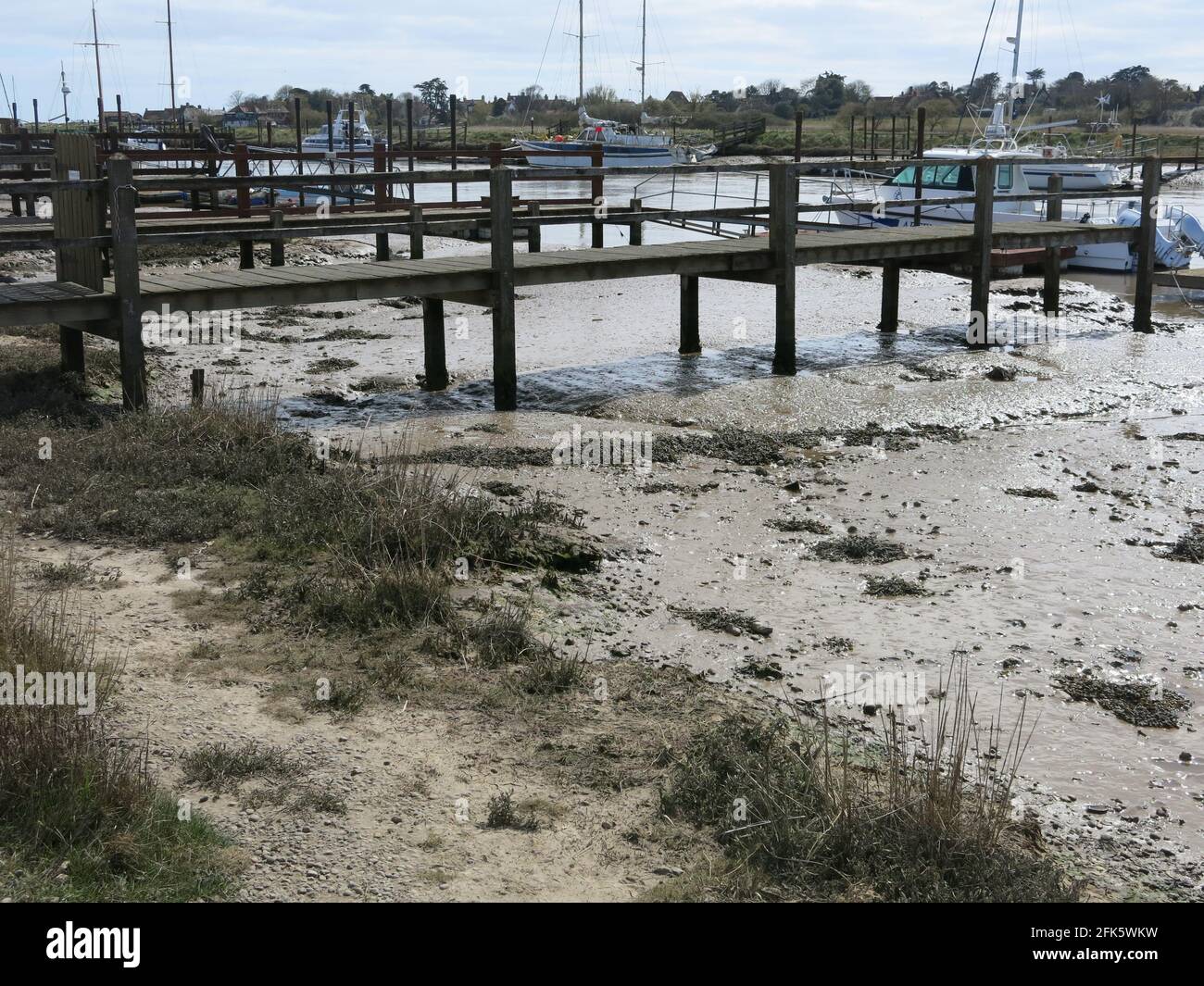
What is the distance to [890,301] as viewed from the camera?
56.6 feet

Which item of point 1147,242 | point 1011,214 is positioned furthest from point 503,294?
point 1011,214

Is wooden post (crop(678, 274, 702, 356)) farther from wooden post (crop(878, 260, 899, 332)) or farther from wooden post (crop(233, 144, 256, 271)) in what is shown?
wooden post (crop(233, 144, 256, 271))

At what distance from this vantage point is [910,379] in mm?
14523

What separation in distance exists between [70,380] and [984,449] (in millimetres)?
7393

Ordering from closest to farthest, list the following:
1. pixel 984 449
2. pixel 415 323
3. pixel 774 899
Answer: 1. pixel 774 899
2. pixel 984 449
3. pixel 415 323

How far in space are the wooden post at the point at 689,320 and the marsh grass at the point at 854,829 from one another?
10.5 m

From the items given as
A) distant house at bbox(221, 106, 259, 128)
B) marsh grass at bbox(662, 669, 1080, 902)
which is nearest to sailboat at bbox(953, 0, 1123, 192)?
marsh grass at bbox(662, 669, 1080, 902)

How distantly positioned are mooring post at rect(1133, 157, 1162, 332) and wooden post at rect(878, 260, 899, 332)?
340 centimetres

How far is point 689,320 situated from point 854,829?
11.4 metres

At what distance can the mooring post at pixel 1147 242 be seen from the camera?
1791cm

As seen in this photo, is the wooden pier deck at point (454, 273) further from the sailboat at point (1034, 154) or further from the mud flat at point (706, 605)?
the sailboat at point (1034, 154)
